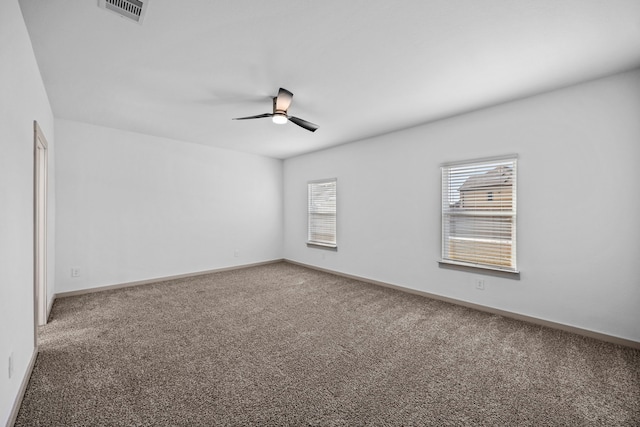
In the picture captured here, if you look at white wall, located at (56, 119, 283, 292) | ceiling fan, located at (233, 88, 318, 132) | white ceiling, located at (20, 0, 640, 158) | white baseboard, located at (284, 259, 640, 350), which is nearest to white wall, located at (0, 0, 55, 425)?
white ceiling, located at (20, 0, 640, 158)

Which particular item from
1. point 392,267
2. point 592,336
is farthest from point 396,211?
point 592,336

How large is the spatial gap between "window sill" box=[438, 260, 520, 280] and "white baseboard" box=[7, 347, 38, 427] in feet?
13.7

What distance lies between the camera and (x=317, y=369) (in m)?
2.16

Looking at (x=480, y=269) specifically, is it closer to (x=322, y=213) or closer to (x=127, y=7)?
(x=322, y=213)

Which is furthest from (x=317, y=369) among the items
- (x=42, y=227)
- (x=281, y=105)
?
(x=42, y=227)

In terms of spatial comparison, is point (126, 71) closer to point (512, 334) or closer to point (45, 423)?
Answer: point (45, 423)

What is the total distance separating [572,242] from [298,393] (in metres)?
3.10

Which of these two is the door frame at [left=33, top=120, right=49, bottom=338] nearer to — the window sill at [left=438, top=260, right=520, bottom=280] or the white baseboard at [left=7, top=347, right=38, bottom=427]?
the white baseboard at [left=7, top=347, right=38, bottom=427]

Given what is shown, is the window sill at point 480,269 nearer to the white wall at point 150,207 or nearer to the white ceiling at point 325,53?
the white ceiling at point 325,53

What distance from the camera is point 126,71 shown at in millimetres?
2572

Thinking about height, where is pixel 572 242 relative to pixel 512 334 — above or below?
above

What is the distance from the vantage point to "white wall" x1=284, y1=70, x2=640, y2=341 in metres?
2.57

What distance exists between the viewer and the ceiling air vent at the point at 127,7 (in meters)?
1.71

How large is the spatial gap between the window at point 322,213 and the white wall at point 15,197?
4213mm
